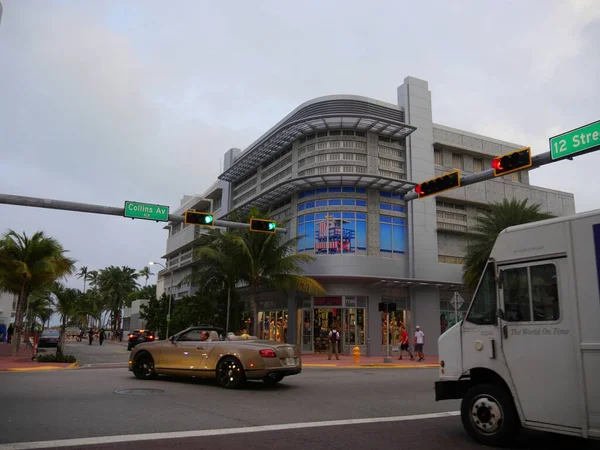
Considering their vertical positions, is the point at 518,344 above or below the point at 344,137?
below

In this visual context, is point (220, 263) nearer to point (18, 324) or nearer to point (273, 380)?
point (18, 324)

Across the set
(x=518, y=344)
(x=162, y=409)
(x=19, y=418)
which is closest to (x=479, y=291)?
(x=518, y=344)

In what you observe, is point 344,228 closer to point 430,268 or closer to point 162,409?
point 430,268

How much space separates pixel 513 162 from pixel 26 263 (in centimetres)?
2136

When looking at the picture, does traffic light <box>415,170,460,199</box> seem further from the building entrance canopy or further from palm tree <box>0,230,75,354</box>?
palm tree <box>0,230,75,354</box>

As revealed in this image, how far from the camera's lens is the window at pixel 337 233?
30.9 meters

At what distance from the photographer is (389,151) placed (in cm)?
3344

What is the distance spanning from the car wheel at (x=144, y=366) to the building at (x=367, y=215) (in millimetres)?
17677

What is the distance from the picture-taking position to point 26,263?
23.7 metres

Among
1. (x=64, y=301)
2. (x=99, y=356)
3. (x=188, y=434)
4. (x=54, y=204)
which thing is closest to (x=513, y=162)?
(x=188, y=434)

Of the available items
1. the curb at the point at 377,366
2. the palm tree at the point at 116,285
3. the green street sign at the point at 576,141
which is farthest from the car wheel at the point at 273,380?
the palm tree at the point at 116,285

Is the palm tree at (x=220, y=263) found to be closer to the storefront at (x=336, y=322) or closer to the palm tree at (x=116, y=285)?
the storefront at (x=336, y=322)

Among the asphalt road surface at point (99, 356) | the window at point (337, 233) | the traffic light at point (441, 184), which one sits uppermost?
the window at point (337, 233)

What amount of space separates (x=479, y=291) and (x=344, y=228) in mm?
24129
